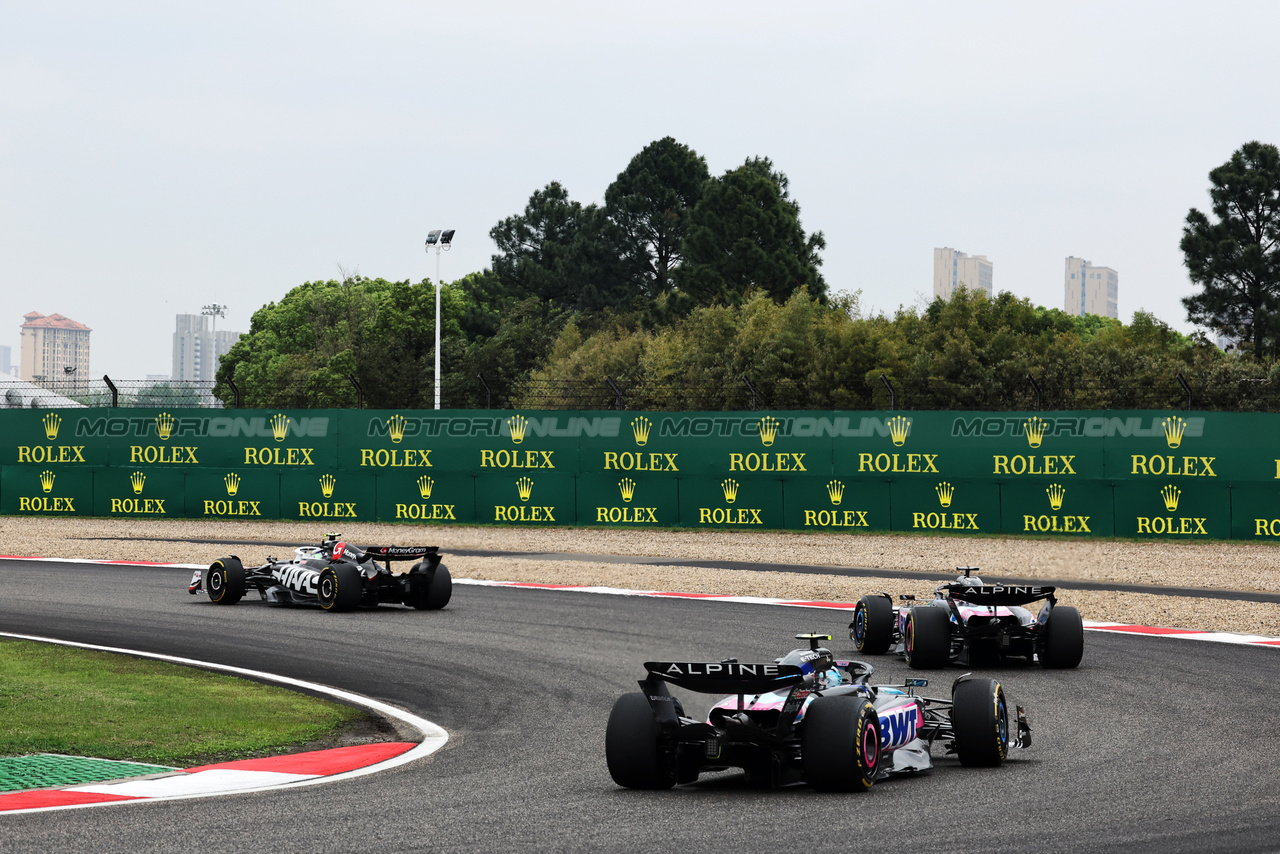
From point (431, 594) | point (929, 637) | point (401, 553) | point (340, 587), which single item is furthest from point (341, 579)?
point (929, 637)

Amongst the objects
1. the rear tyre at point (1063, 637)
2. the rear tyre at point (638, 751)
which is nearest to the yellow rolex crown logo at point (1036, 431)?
the rear tyre at point (1063, 637)

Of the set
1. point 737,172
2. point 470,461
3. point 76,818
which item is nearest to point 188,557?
point 470,461

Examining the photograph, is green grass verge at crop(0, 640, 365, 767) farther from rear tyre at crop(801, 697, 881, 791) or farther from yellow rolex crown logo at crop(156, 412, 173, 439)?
yellow rolex crown logo at crop(156, 412, 173, 439)

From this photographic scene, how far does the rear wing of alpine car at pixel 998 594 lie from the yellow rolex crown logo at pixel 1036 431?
→ 46.7 ft

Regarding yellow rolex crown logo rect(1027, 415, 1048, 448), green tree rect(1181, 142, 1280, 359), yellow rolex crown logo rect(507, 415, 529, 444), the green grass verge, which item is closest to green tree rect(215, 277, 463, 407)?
green tree rect(1181, 142, 1280, 359)

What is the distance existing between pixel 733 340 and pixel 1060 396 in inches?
531

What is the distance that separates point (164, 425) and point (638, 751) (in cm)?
2692

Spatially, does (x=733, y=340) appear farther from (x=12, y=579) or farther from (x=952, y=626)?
(x=952, y=626)

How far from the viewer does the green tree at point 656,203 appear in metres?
82.3

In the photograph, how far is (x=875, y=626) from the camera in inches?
526

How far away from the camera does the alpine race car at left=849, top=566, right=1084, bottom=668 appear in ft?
A: 41.4

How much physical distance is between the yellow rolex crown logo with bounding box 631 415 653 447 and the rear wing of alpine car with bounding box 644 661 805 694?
2172 cm

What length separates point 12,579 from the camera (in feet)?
68.8

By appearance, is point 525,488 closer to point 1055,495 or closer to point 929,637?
point 1055,495
